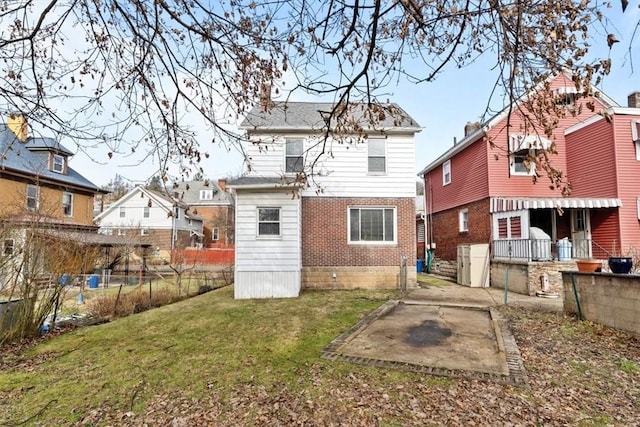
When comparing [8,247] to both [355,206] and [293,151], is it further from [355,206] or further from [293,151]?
[355,206]

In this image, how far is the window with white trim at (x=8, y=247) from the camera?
6.91 m

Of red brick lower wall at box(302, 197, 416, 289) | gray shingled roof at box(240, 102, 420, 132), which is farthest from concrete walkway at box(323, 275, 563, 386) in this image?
gray shingled roof at box(240, 102, 420, 132)

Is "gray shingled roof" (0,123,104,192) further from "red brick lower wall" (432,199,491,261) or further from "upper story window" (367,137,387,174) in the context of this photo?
"red brick lower wall" (432,199,491,261)

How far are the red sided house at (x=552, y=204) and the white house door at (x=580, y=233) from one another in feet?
0.13

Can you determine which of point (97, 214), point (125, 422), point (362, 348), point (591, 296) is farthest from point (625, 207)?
point (97, 214)

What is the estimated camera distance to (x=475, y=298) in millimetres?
11305

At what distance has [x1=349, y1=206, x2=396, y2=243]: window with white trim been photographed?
1316 cm

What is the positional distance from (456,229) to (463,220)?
0.69 meters

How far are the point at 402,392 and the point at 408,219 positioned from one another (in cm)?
922

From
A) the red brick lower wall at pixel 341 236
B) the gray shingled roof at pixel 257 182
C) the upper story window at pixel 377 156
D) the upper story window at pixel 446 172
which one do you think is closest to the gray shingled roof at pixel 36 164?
the gray shingled roof at pixel 257 182

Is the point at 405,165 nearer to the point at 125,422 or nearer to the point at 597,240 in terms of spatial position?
the point at 597,240

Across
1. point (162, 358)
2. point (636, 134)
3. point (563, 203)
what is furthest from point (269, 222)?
point (636, 134)

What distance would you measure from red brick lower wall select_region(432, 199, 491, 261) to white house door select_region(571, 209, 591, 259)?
3.34m

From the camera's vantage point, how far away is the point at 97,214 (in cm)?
3962
